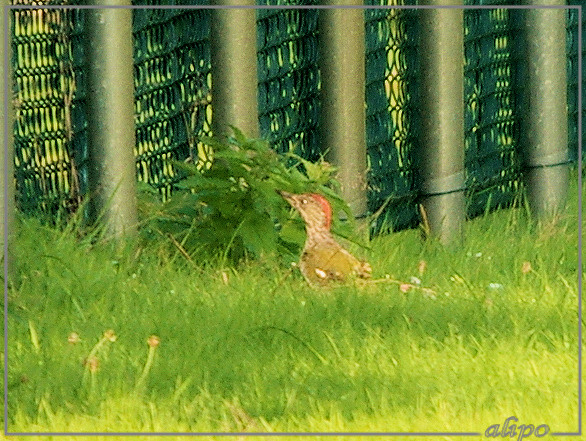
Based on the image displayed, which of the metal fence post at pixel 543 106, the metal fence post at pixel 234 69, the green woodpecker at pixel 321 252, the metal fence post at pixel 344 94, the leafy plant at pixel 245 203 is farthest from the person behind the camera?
the metal fence post at pixel 543 106

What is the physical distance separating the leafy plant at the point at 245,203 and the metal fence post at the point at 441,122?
0.59 metres

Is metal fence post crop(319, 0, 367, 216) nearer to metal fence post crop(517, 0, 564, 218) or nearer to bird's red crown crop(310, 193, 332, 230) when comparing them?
bird's red crown crop(310, 193, 332, 230)

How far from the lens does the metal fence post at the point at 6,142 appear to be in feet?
10.5

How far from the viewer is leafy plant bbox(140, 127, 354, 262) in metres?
3.78

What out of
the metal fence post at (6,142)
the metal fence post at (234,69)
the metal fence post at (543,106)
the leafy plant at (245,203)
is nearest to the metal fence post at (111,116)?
the leafy plant at (245,203)

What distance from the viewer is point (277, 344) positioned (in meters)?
3.17

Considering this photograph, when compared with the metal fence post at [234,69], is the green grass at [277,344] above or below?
below

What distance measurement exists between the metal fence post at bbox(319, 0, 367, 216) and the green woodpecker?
42 centimetres

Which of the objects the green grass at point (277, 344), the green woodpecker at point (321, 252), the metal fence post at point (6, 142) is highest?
the metal fence post at point (6, 142)

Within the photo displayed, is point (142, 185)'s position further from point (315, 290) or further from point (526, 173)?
point (526, 173)

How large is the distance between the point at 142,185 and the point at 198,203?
277mm

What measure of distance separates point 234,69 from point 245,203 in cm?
41

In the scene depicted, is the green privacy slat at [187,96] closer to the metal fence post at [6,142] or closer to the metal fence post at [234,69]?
the metal fence post at [234,69]

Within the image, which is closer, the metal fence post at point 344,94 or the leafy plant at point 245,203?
the leafy plant at point 245,203
